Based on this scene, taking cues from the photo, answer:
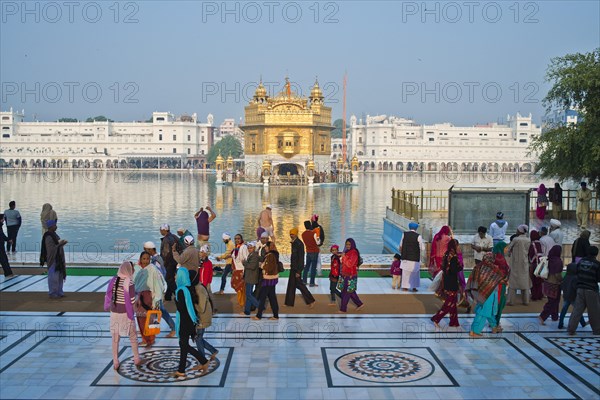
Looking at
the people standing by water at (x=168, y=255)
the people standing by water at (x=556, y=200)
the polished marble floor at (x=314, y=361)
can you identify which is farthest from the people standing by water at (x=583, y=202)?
the people standing by water at (x=168, y=255)

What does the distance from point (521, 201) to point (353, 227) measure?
1055 centimetres

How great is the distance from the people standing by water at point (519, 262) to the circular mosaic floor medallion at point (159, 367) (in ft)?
14.4

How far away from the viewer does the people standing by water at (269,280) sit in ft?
28.5

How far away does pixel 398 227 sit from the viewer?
59.4 ft

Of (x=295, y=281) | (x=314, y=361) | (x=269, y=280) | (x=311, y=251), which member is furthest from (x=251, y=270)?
(x=311, y=251)

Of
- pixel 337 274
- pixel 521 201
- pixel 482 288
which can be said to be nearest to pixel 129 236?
pixel 521 201

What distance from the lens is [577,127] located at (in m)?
18.4

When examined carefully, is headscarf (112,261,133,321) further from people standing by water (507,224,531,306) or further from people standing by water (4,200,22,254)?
people standing by water (4,200,22,254)

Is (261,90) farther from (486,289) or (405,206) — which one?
(486,289)

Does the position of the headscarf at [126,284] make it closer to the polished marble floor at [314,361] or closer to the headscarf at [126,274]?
the headscarf at [126,274]

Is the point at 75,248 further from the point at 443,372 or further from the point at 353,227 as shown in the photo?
the point at 443,372

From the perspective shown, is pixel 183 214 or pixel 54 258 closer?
pixel 54 258

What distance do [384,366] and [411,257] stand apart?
363 cm

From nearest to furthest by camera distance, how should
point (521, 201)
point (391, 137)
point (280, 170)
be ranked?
point (521, 201) < point (280, 170) < point (391, 137)
